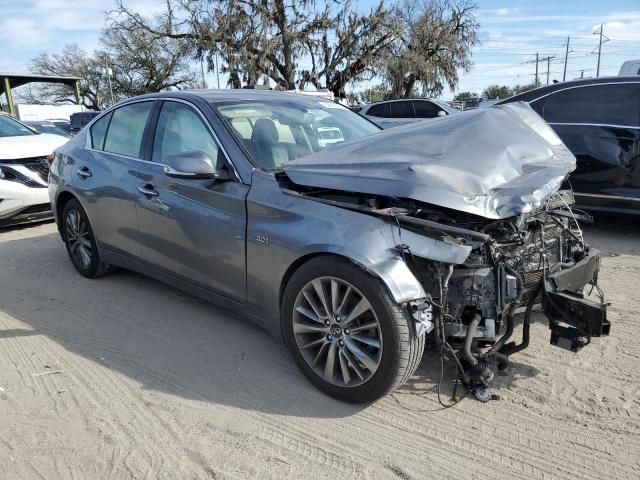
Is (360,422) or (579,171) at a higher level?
(579,171)

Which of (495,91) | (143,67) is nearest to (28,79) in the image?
(143,67)

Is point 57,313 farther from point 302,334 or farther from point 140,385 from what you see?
point 302,334

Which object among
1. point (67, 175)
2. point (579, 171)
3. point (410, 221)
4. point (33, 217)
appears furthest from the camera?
point (33, 217)

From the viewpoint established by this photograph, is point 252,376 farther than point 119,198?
No

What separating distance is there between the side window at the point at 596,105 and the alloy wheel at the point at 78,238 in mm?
5260

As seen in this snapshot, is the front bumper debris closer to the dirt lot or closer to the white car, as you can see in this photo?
the dirt lot

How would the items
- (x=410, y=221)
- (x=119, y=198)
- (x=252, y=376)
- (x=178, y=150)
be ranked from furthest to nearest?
(x=119, y=198), (x=178, y=150), (x=252, y=376), (x=410, y=221)

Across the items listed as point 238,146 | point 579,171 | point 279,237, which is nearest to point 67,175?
point 238,146

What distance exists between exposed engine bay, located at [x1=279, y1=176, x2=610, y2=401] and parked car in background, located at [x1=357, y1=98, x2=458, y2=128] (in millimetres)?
12343

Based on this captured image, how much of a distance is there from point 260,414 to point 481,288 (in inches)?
54.5

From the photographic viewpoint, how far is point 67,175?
5129 millimetres

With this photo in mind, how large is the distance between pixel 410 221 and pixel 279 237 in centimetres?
80

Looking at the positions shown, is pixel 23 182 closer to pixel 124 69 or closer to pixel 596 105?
pixel 596 105

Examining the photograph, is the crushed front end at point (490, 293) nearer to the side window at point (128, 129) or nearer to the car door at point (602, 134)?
the side window at point (128, 129)
